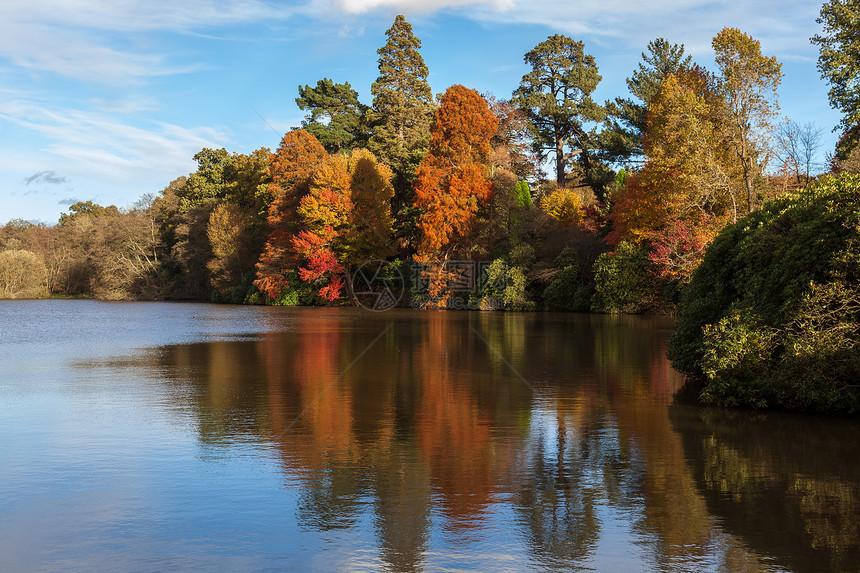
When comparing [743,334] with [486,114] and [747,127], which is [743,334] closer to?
[747,127]

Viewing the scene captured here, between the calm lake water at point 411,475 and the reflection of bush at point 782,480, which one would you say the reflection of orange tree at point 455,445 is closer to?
the calm lake water at point 411,475

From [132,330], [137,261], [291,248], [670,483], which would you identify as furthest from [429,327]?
[137,261]

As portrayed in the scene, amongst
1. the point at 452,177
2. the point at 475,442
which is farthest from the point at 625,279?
the point at 475,442

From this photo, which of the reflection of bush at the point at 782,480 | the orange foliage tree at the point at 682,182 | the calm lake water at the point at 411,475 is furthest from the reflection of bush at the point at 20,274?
the reflection of bush at the point at 782,480

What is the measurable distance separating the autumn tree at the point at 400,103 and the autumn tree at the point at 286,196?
6141mm

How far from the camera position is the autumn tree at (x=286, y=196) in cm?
5412

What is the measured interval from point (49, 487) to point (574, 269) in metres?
36.2

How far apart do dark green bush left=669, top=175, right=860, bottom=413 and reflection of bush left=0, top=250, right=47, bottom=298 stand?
7679 centimetres

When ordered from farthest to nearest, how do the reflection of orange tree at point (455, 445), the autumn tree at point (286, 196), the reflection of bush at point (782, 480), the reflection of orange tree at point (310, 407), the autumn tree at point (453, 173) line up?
the autumn tree at point (286, 196) → the autumn tree at point (453, 173) → the reflection of orange tree at point (310, 407) → the reflection of orange tree at point (455, 445) → the reflection of bush at point (782, 480)

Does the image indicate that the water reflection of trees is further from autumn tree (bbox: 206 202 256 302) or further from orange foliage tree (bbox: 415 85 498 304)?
autumn tree (bbox: 206 202 256 302)

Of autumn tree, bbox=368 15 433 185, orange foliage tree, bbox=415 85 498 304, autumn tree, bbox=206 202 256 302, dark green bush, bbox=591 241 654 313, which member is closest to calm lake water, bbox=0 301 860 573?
dark green bush, bbox=591 241 654 313

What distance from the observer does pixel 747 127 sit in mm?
28125

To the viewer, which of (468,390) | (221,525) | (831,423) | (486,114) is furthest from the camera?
(486,114)

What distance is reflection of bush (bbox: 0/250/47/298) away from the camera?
2847 inches
